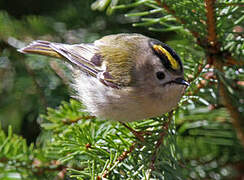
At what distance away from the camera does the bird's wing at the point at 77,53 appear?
1576 mm

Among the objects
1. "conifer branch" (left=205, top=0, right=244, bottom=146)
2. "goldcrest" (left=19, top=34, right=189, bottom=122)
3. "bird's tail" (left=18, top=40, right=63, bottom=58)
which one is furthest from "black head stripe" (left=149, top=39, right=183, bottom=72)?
"bird's tail" (left=18, top=40, right=63, bottom=58)

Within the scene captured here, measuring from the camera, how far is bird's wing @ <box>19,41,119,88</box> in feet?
5.17

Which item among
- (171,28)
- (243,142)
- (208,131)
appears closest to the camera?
(171,28)

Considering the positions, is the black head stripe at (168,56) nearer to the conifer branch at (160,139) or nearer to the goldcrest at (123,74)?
the goldcrest at (123,74)

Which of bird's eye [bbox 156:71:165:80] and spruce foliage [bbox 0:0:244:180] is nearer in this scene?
spruce foliage [bbox 0:0:244:180]

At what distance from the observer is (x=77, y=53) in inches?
64.8

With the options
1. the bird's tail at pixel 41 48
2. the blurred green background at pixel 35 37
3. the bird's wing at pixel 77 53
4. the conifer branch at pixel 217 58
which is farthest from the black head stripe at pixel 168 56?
the bird's tail at pixel 41 48

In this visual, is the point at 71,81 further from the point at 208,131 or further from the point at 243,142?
the point at 243,142

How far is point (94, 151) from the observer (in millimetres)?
1062

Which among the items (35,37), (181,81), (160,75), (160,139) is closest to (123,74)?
(160,75)

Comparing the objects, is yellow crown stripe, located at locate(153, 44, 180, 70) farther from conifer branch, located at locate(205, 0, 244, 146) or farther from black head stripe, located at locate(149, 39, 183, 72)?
conifer branch, located at locate(205, 0, 244, 146)

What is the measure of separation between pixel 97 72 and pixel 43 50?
0.94 ft

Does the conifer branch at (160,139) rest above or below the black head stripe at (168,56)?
below

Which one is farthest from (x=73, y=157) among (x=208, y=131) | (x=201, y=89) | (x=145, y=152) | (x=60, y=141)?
(x=208, y=131)
